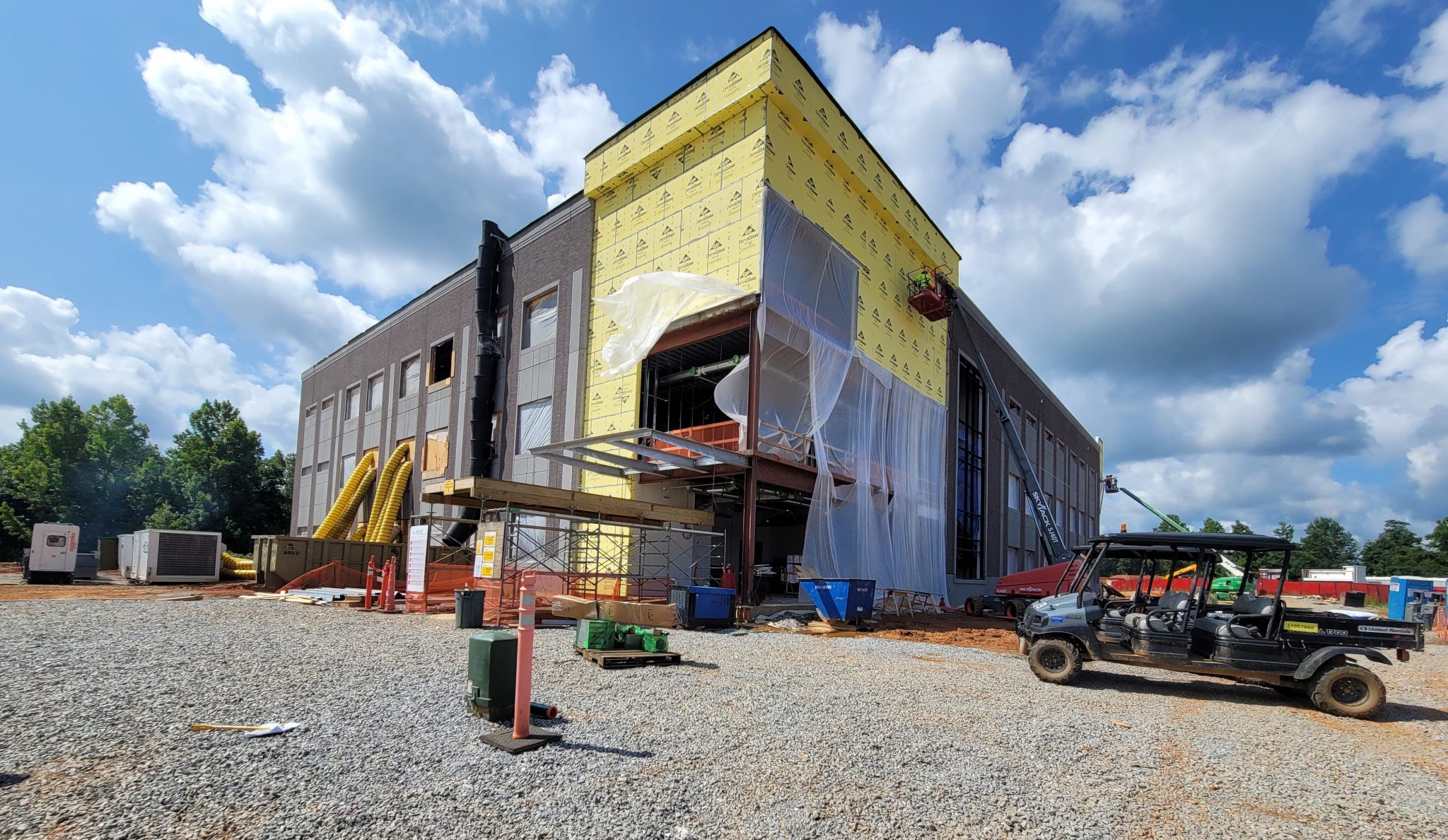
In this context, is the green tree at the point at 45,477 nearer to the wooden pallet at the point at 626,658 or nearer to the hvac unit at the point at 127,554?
the hvac unit at the point at 127,554

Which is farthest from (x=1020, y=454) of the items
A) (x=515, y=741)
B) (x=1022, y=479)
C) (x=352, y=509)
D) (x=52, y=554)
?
(x=52, y=554)

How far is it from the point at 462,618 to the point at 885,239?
2203 centimetres

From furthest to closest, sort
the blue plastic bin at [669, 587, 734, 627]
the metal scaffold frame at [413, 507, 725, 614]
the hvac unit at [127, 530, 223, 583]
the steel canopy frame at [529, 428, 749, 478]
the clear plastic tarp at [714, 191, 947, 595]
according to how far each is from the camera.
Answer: the hvac unit at [127, 530, 223, 583] < the clear plastic tarp at [714, 191, 947, 595] < the steel canopy frame at [529, 428, 749, 478] < the metal scaffold frame at [413, 507, 725, 614] < the blue plastic bin at [669, 587, 734, 627]

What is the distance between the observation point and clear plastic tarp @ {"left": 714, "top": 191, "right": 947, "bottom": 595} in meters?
20.8

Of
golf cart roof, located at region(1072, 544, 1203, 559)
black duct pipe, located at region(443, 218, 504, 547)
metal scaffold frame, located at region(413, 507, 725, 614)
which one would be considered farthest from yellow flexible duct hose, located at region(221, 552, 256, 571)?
golf cart roof, located at region(1072, 544, 1203, 559)

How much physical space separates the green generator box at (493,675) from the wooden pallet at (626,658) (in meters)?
3.00

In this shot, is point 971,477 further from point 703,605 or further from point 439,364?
point 439,364

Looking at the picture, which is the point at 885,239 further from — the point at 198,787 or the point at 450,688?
the point at 198,787

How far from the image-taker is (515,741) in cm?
553

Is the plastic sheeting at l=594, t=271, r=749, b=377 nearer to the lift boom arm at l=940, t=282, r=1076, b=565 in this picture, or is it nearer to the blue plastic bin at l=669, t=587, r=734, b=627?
the blue plastic bin at l=669, t=587, r=734, b=627

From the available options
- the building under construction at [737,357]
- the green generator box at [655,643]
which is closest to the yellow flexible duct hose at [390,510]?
the building under construction at [737,357]

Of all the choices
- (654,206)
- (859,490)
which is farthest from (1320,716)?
(654,206)

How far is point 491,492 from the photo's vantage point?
16.4 m

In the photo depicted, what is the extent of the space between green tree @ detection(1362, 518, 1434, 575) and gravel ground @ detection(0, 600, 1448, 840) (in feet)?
341
